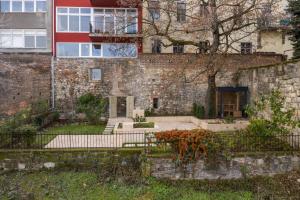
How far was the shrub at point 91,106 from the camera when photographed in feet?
79.0

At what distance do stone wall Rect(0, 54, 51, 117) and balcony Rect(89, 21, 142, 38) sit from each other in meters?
4.24

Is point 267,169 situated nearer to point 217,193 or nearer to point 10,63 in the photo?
point 217,193

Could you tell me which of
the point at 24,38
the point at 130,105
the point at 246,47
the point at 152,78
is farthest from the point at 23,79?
the point at 246,47

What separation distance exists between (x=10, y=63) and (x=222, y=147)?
797 inches

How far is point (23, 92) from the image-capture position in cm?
2623

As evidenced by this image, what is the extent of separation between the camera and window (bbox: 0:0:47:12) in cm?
2644

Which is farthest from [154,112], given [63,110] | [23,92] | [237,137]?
[237,137]

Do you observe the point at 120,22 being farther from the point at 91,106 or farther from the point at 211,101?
the point at 211,101

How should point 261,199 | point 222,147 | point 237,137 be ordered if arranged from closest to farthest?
point 261,199
point 222,147
point 237,137

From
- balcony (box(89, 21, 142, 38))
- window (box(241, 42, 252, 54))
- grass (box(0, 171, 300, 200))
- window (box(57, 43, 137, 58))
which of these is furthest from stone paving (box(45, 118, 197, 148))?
window (box(241, 42, 252, 54))

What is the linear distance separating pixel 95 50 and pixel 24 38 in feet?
19.2

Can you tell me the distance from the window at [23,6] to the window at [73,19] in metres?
1.56

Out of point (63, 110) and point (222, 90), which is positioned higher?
point (222, 90)

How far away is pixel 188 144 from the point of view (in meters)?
11.7
